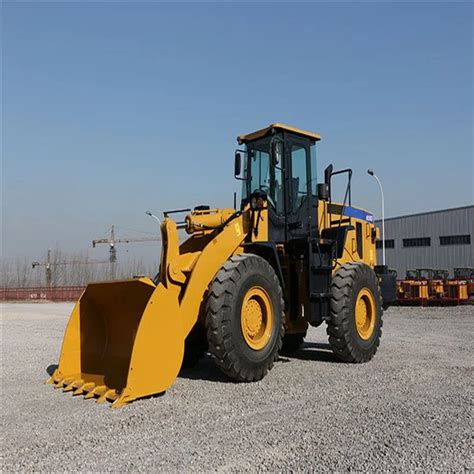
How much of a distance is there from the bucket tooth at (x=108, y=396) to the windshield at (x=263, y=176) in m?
3.69

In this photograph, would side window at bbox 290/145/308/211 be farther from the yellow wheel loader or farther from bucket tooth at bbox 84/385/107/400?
bucket tooth at bbox 84/385/107/400

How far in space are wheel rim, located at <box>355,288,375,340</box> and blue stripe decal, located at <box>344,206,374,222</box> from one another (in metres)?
1.66

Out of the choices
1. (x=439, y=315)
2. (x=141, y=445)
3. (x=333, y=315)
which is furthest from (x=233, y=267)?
(x=439, y=315)

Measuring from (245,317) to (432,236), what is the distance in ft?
116

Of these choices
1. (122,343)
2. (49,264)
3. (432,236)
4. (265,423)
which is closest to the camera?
(265,423)

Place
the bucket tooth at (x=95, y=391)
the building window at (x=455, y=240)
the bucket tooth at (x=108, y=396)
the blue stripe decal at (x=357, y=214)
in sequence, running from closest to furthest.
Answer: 1. the bucket tooth at (x=108, y=396)
2. the bucket tooth at (x=95, y=391)
3. the blue stripe decal at (x=357, y=214)
4. the building window at (x=455, y=240)

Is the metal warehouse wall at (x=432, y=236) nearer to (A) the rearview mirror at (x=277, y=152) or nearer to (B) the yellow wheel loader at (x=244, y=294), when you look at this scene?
(B) the yellow wheel loader at (x=244, y=294)

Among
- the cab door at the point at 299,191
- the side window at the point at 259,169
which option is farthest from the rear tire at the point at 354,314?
the side window at the point at 259,169

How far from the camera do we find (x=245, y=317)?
7328 mm

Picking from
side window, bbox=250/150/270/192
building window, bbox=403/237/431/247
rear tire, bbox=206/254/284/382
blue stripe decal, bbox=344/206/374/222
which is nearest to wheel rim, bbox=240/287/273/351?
rear tire, bbox=206/254/284/382

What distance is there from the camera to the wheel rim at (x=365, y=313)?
9.20 m

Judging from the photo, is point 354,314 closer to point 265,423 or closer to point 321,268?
point 321,268

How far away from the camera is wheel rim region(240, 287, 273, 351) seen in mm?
7309

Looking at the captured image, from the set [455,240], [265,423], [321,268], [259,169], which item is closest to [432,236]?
[455,240]
